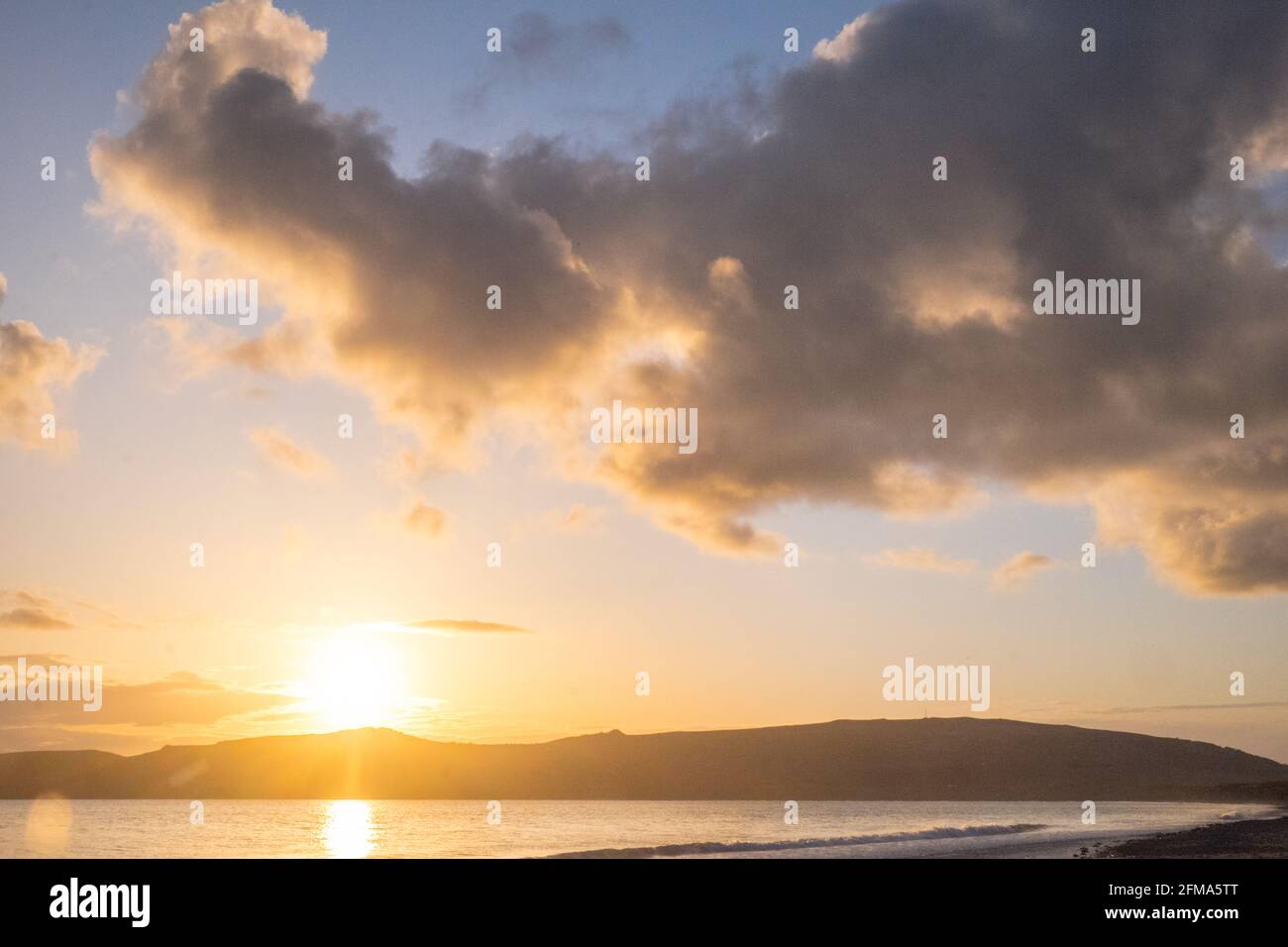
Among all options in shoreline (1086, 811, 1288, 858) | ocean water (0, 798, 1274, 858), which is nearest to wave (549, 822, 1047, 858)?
ocean water (0, 798, 1274, 858)

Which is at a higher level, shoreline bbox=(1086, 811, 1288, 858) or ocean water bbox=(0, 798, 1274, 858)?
shoreline bbox=(1086, 811, 1288, 858)

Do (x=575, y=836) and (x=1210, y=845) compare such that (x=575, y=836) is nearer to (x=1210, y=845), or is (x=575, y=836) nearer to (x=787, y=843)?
(x=787, y=843)

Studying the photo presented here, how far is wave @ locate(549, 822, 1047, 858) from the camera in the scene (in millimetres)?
60406

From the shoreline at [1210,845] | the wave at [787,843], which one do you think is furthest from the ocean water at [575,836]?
the shoreline at [1210,845]

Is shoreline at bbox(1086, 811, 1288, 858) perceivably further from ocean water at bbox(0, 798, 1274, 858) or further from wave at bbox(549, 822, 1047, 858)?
wave at bbox(549, 822, 1047, 858)

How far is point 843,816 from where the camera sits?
119750 mm

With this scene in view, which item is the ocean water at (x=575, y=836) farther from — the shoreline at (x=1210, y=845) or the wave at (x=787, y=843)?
the shoreline at (x=1210, y=845)

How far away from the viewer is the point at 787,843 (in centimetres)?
6875

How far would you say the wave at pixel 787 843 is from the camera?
198 ft
